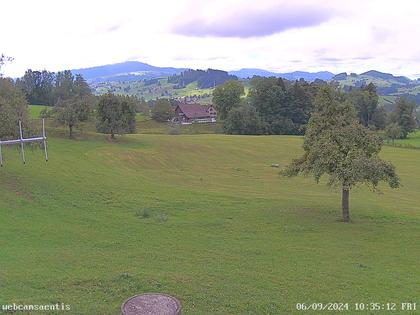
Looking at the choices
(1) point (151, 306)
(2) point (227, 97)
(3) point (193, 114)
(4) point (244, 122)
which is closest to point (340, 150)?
(1) point (151, 306)

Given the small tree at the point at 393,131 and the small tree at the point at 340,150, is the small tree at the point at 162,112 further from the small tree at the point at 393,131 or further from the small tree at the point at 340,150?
the small tree at the point at 340,150

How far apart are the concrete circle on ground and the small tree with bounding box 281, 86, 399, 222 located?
68.7 feet

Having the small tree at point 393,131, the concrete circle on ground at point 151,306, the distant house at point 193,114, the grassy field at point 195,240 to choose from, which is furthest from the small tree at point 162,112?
the concrete circle on ground at point 151,306

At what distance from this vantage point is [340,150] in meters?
30.8

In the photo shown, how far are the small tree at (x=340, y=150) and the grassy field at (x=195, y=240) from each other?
361 centimetres

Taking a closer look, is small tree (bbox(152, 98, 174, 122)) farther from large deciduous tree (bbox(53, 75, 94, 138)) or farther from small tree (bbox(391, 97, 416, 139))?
large deciduous tree (bbox(53, 75, 94, 138))

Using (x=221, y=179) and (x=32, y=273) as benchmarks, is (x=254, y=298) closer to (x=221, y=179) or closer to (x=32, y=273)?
(x=32, y=273)

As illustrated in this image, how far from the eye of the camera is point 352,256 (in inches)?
936

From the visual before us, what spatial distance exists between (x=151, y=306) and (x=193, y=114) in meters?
158

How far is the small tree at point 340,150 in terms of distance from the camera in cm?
2944

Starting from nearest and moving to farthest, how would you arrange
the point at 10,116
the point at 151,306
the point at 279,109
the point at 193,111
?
the point at 151,306 < the point at 10,116 < the point at 279,109 < the point at 193,111

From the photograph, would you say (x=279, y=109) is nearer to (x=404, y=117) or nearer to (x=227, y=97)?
(x=227, y=97)

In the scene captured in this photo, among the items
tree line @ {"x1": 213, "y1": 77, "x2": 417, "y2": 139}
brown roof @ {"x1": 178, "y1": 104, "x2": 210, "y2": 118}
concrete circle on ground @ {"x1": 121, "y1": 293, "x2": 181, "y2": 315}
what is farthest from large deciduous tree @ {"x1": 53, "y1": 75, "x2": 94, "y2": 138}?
brown roof @ {"x1": 178, "y1": 104, "x2": 210, "y2": 118}

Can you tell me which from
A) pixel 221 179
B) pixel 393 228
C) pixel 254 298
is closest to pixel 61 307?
pixel 254 298
